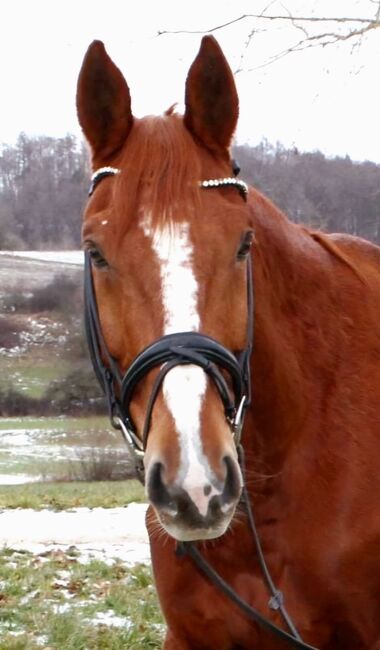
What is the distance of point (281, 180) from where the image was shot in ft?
20.6

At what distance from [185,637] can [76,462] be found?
19.7 metres

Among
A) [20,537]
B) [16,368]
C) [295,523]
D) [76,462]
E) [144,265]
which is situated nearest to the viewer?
[144,265]

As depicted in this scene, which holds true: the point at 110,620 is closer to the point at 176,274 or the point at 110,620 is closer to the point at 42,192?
the point at 176,274

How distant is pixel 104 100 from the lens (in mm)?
2881

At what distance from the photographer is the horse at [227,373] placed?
2.38 meters

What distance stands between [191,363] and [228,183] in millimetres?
694

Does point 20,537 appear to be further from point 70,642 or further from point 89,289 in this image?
point 89,289

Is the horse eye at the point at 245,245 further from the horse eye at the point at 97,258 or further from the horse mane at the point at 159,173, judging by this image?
the horse eye at the point at 97,258

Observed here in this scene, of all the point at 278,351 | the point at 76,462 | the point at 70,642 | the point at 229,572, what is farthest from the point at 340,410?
the point at 76,462

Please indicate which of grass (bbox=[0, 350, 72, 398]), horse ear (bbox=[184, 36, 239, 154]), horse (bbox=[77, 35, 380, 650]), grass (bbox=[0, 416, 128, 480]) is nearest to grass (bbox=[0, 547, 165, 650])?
horse (bbox=[77, 35, 380, 650])

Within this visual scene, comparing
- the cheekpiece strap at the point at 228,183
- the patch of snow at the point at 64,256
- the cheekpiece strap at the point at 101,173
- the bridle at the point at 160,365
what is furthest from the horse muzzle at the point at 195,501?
the patch of snow at the point at 64,256

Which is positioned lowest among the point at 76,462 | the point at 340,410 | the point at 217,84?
the point at 76,462

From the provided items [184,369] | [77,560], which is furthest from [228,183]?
[77,560]

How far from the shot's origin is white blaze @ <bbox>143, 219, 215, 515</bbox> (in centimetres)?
221
